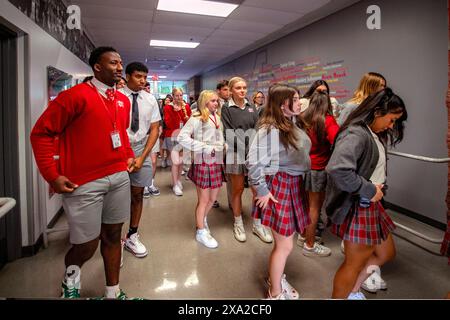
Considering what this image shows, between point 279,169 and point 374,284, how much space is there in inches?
41.3

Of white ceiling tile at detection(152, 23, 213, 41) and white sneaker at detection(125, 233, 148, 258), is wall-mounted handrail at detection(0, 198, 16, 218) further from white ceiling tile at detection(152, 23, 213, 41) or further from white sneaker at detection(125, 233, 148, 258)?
white ceiling tile at detection(152, 23, 213, 41)

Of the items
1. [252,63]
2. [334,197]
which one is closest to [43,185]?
[334,197]

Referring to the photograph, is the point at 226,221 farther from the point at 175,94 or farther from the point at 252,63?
the point at 252,63

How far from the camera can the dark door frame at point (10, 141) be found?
206 cm

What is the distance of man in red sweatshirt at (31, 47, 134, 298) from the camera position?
51.4 inches

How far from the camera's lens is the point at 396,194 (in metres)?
3.40

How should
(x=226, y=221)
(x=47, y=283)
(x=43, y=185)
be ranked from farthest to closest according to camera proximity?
1. (x=226, y=221)
2. (x=43, y=185)
3. (x=47, y=283)

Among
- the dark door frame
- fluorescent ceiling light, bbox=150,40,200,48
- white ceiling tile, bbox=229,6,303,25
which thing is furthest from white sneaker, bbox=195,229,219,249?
fluorescent ceiling light, bbox=150,40,200,48

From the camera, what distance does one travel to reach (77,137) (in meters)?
1.37

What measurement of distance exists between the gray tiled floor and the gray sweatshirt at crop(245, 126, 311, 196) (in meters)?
0.82

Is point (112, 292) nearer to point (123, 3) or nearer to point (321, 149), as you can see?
point (321, 149)

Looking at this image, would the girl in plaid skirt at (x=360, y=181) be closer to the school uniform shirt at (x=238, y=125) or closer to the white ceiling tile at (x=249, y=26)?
the school uniform shirt at (x=238, y=125)

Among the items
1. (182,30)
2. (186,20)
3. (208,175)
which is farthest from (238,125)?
(182,30)

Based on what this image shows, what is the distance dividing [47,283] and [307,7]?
4.12 metres
